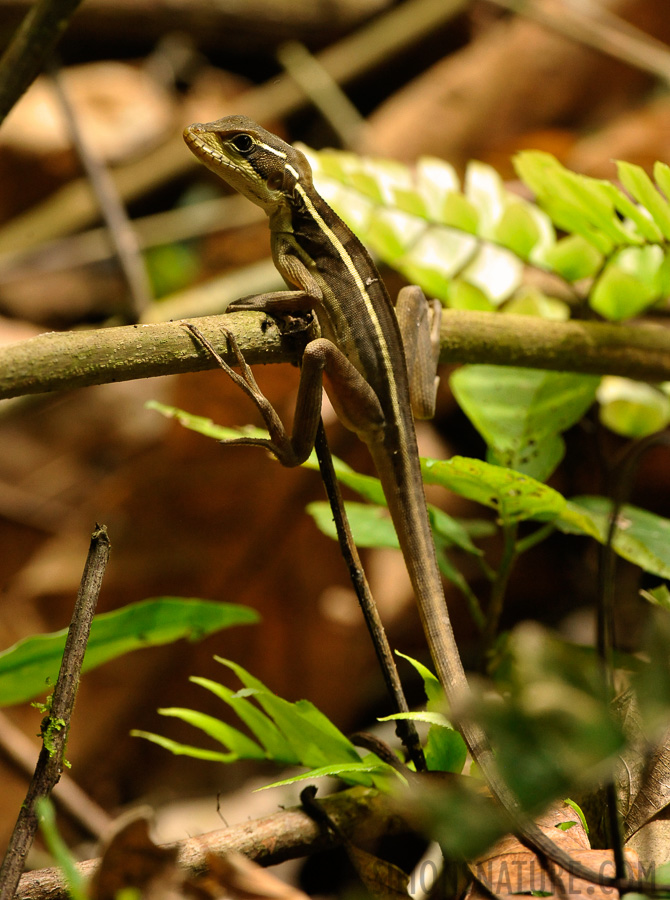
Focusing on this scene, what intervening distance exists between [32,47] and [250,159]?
0.69m

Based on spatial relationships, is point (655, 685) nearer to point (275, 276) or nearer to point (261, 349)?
point (261, 349)

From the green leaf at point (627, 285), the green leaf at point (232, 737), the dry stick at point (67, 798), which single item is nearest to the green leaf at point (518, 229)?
the green leaf at point (627, 285)

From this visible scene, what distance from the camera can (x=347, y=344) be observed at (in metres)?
2.27

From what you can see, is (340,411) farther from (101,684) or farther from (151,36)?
(151,36)

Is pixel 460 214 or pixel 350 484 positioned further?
pixel 460 214

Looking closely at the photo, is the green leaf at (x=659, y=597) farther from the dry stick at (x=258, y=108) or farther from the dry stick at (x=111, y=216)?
the dry stick at (x=258, y=108)

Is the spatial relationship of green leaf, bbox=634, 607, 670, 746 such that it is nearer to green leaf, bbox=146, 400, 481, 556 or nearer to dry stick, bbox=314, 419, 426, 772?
dry stick, bbox=314, 419, 426, 772

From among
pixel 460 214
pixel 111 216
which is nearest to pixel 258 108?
pixel 111 216

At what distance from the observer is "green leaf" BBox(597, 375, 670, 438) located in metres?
2.63

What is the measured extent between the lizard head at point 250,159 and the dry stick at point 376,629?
1132 mm

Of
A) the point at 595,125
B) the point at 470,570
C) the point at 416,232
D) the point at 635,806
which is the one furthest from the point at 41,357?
the point at 595,125

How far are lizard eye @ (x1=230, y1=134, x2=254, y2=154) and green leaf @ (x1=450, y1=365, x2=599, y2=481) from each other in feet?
3.30

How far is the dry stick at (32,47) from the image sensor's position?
6.99 feet

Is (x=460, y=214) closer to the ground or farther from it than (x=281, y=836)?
farther from it
